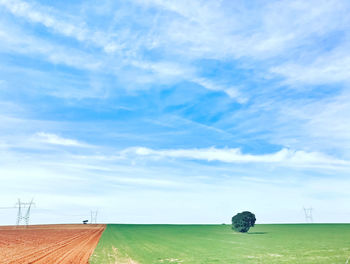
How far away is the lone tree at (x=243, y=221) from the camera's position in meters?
80.3

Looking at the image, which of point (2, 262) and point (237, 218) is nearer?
point (2, 262)

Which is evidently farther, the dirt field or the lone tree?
the lone tree

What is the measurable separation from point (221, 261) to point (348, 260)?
13202 mm

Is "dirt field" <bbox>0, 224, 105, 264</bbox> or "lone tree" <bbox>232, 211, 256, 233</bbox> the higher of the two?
"lone tree" <bbox>232, 211, 256, 233</bbox>

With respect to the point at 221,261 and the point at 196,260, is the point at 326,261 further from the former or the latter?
the point at 196,260

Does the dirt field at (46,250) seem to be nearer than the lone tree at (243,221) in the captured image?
Yes

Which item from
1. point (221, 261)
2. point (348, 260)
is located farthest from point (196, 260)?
point (348, 260)

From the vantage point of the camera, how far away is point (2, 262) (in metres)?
32.2

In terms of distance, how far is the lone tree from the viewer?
8032cm

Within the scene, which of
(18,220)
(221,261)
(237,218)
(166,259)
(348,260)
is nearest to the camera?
(348,260)

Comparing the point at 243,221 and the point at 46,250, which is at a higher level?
the point at 243,221

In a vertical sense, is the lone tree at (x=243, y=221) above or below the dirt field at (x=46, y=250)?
above

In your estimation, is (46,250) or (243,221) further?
(243,221)

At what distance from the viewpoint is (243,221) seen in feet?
269
